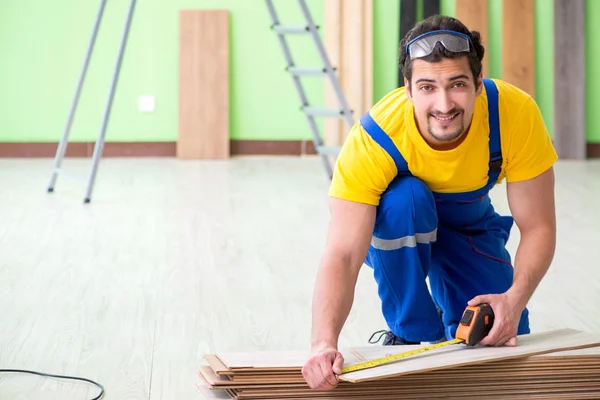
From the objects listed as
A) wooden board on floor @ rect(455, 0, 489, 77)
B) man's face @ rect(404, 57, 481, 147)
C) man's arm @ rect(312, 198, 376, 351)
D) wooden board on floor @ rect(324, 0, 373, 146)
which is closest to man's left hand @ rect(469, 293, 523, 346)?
man's arm @ rect(312, 198, 376, 351)

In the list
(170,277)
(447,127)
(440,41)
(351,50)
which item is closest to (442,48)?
(440,41)

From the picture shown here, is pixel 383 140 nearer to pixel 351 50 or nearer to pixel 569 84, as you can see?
pixel 351 50

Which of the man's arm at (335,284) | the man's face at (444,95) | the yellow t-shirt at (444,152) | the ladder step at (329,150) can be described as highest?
the man's face at (444,95)

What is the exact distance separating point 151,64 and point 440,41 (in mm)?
5186

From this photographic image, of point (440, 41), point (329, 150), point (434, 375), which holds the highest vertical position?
point (440, 41)

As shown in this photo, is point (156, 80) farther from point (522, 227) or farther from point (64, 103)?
point (522, 227)

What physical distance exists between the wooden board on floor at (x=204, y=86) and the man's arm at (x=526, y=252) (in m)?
4.95

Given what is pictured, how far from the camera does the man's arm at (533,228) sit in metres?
2.15

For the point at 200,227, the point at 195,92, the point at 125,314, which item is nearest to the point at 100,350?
the point at 125,314

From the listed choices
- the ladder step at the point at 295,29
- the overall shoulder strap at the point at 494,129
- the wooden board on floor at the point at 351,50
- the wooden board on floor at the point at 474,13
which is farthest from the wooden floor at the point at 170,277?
the wooden board on floor at the point at 474,13

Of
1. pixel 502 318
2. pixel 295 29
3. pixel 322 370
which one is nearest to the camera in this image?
pixel 322 370

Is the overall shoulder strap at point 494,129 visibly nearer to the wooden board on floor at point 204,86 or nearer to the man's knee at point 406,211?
the man's knee at point 406,211

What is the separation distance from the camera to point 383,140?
2.22 m

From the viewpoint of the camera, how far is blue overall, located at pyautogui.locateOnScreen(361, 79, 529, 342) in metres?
2.28
